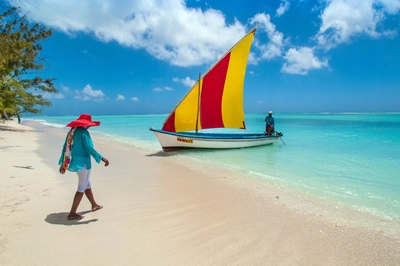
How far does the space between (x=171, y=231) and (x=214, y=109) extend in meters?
9.70

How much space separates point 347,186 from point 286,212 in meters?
3.17

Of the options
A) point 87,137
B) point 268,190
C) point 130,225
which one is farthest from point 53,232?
point 268,190

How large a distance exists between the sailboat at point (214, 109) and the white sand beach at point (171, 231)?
18.9ft

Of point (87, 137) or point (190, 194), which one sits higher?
point (87, 137)

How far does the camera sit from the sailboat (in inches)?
443

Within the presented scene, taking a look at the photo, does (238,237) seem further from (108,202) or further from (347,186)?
(347,186)

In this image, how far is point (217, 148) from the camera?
1209cm

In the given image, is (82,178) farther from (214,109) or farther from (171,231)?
(214,109)

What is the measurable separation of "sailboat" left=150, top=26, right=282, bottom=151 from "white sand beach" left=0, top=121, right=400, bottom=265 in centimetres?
577

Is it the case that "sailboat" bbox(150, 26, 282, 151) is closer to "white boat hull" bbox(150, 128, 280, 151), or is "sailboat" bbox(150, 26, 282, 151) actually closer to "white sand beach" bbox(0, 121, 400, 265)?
"white boat hull" bbox(150, 128, 280, 151)

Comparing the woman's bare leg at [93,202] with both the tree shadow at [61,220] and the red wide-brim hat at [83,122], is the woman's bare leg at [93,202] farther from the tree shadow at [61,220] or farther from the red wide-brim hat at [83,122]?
the red wide-brim hat at [83,122]

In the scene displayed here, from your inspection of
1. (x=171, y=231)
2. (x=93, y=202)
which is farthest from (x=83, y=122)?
(x=171, y=231)

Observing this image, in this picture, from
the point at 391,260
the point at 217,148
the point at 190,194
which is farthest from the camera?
the point at 217,148

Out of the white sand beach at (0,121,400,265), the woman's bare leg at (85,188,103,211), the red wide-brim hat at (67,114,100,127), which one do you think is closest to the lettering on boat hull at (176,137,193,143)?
the white sand beach at (0,121,400,265)
